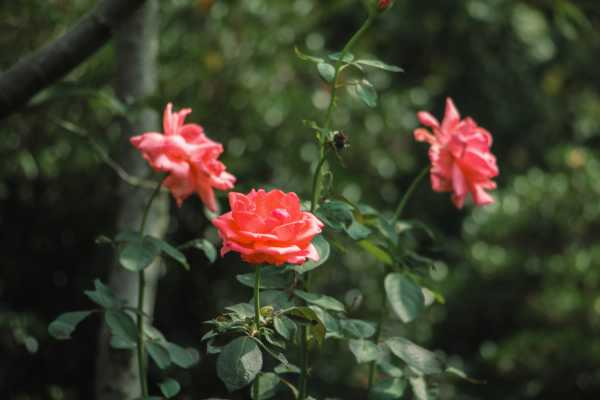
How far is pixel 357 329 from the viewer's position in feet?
3.96

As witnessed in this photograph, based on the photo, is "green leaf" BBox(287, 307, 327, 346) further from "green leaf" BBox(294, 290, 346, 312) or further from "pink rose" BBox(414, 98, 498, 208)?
"pink rose" BBox(414, 98, 498, 208)

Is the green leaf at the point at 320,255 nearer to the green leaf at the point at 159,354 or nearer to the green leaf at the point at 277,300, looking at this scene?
the green leaf at the point at 277,300

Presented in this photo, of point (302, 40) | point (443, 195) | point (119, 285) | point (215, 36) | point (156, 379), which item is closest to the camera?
point (119, 285)

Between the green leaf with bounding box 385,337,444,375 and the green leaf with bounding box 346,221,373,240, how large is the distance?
155mm

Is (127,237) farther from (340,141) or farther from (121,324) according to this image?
(340,141)

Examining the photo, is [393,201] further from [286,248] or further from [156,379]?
[286,248]

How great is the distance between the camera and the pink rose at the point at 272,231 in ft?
3.35

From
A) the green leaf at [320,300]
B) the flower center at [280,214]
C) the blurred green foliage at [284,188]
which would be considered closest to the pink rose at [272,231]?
the flower center at [280,214]

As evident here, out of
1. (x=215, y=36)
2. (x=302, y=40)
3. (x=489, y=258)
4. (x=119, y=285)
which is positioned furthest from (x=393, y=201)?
(x=119, y=285)

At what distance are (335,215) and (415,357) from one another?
23 cm

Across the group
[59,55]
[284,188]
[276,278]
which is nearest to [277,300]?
[276,278]

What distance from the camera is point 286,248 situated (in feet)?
3.33

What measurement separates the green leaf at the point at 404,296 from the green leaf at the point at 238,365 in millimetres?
285

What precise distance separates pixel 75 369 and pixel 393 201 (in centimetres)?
134
